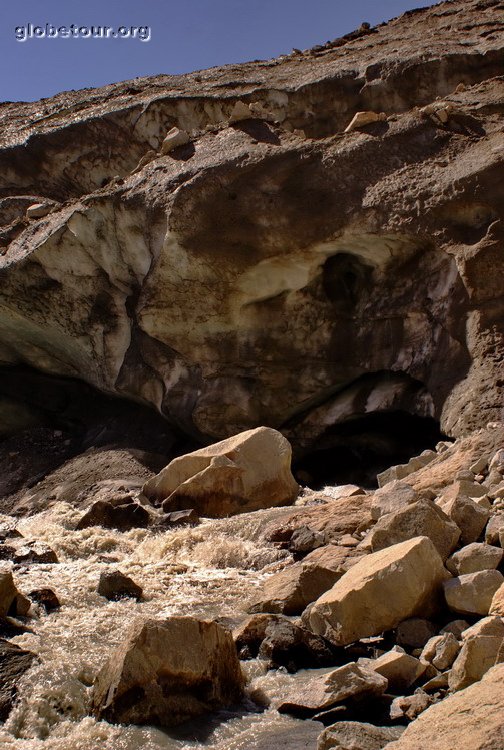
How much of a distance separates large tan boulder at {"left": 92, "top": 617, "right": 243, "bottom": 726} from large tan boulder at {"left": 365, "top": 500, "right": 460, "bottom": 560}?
178 centimetres

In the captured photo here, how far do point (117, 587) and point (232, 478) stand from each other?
4.54m

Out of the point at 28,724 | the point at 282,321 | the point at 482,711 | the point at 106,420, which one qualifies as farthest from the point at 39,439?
the point at 482,711

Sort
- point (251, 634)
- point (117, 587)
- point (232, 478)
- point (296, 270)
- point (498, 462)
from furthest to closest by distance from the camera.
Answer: point (296, 270) < point (232, 478) < point (498, 462) < point (117, 587) < point (251, 634)

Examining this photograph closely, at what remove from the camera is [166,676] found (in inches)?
164

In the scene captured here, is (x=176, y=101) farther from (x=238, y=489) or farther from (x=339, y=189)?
(x=238, y=489)

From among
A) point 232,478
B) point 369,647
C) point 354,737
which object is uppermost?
point 232,478

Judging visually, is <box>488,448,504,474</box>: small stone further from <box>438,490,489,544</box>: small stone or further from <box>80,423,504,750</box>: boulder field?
<box>438,490,489,544</box>: small stone

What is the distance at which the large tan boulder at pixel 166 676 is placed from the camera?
409 centimetres

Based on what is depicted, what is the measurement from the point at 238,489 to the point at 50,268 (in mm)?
7248

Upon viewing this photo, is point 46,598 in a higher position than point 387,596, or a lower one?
higher

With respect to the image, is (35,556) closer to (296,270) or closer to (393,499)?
(393,499)

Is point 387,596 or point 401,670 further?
point 387,596

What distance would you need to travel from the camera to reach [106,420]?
16.7m

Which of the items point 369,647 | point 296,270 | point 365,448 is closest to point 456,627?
point 369,647
